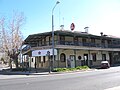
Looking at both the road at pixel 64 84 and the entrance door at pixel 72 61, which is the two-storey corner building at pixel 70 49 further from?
the road at pixel 64 84

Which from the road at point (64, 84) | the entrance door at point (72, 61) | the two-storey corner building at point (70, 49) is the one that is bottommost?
the road at point (64, 84)

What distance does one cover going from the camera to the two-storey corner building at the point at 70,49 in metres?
40.7

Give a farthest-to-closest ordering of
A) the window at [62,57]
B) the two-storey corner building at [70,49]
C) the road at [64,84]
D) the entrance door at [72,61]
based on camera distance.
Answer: the entrance door at [72,61]
the window at [62,57]
the two-storey corner building at [70,49]
the road at [64,84]

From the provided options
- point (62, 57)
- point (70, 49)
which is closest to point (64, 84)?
point (62, 57)

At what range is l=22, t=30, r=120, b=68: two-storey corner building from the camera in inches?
1602

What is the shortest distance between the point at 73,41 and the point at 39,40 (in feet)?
26.8

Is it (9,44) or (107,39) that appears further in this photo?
(107,39)

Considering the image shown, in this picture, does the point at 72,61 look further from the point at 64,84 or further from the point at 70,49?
the point at 64,84

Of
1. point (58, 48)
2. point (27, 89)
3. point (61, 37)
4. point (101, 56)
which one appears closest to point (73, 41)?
point (61, 37)

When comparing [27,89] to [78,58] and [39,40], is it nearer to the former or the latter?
[78,58]

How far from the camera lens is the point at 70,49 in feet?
141

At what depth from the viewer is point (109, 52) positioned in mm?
54375

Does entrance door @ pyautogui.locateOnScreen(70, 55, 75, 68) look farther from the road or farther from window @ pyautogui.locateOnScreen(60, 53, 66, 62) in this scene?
the road

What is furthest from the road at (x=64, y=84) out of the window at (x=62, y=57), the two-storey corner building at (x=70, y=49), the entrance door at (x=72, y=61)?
the entrance door at (x=72, y=61)
